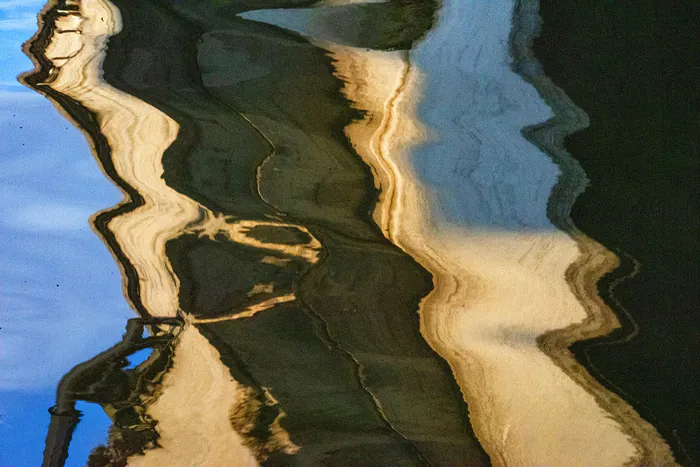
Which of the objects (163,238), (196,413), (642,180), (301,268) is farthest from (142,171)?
(642,180)

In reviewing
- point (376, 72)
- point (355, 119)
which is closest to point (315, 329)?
point (355, 119)

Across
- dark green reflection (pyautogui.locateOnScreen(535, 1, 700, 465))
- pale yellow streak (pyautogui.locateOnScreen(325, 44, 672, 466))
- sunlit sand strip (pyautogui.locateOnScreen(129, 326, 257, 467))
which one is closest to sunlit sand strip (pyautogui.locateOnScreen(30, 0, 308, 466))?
sunlit sand strip (pyautogui.locateOnScreen(129, 326, 257, 467))

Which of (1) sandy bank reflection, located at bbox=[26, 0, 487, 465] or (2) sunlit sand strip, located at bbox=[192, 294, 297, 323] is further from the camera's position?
(2) sunlit sand strip, located at bbox=[192, 294, 297, 323]

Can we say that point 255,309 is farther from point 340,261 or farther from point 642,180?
point 642,180

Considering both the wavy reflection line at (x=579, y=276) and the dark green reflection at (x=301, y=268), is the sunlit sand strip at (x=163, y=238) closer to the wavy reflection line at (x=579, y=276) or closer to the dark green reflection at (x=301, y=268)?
the dark green reflection at (x=301, y=268)

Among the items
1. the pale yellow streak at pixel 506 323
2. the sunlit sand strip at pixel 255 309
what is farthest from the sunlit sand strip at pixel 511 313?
the sunlit sand strip at pixel 255 309

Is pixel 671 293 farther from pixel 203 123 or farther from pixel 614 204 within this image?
pixel 203 123

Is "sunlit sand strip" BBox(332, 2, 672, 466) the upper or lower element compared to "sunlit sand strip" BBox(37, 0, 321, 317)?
lower

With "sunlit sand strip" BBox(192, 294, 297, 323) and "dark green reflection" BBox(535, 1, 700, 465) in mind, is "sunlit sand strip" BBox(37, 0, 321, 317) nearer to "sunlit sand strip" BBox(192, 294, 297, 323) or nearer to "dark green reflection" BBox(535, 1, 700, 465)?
"sunlit sand strip" BBox(192, 294, 297, 323)
